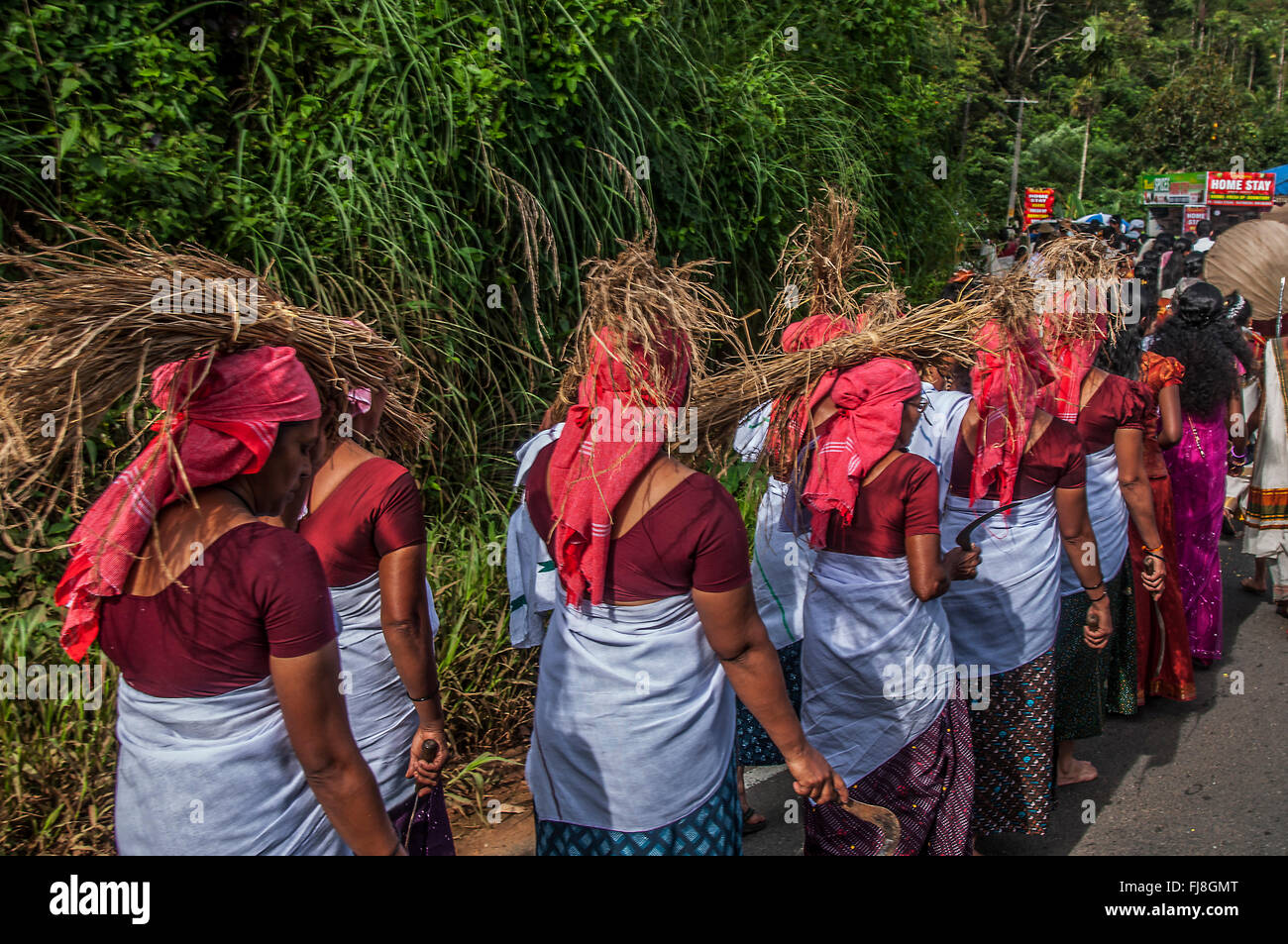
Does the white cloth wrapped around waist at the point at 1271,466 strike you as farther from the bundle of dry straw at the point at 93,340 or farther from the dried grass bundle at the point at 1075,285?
the bundle of dry straw at the point at 93,340

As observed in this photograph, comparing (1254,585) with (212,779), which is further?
(1254,585)

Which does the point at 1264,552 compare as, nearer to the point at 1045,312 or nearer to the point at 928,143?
the point at 1045,312

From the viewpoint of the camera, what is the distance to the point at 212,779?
6.79ft

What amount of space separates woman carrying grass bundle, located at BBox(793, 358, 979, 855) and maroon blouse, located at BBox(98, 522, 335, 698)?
176 centimetres

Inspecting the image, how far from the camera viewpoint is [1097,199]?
3153 cm

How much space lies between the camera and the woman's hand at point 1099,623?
4219 mm

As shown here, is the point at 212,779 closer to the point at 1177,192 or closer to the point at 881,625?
the point at 881,625

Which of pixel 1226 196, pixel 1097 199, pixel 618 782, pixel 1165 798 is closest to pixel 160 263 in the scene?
pixel 618 782

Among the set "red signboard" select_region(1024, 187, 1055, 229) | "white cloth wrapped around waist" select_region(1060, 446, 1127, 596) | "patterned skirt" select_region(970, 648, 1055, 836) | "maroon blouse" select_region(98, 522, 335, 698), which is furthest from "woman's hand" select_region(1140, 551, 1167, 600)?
"red signboard" select_region(1024, 187, 1055, 229)

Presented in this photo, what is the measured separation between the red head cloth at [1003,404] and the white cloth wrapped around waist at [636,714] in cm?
161

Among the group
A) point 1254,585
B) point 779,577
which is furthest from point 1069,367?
point 1254,585

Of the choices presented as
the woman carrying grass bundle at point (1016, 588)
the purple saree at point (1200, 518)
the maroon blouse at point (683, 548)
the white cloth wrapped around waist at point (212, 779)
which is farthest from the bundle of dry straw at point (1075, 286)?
the white cloth wrapped around waist at point (212, 779)

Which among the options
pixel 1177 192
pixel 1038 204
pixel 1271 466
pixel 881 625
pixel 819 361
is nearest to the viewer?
pixel 819 361

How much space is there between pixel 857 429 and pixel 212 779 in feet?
6.76
